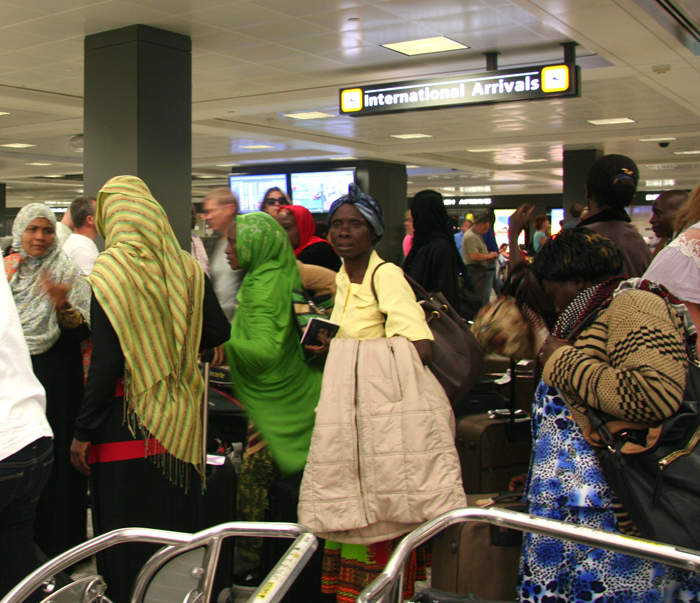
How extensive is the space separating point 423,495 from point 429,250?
2261 millimetres

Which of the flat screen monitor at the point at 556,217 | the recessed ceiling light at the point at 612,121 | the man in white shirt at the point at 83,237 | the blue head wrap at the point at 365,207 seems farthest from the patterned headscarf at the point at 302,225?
the flat screen monitor at the point at 556,217

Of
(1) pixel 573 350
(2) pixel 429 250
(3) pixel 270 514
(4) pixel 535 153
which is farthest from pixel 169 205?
(4) pixel 535 153

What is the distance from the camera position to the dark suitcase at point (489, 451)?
2689mm

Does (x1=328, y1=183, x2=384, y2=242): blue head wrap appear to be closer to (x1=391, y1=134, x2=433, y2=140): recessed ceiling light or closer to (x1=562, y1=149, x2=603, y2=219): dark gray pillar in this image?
(x1=391, y1=134, x2=433, y2=140): recessed ceiling light

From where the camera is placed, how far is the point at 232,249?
2770 millimetres

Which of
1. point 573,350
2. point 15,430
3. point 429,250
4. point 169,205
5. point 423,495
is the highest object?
point 169,205

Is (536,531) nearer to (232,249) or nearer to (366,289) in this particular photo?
(366,289)

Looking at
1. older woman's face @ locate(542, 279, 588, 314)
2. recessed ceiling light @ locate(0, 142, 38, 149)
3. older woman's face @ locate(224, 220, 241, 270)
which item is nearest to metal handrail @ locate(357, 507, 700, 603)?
older woman's face @ locate(542, 279, 588, 314)

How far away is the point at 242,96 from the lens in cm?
817

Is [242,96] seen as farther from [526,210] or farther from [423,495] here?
[423,495]

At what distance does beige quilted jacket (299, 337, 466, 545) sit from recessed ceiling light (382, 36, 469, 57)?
430cm

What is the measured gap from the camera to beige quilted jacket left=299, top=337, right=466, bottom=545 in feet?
7.47

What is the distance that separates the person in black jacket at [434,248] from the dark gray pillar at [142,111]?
2301mm

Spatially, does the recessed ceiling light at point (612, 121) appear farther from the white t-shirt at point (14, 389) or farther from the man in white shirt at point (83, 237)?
the white t-shirt at point (14, 389)
